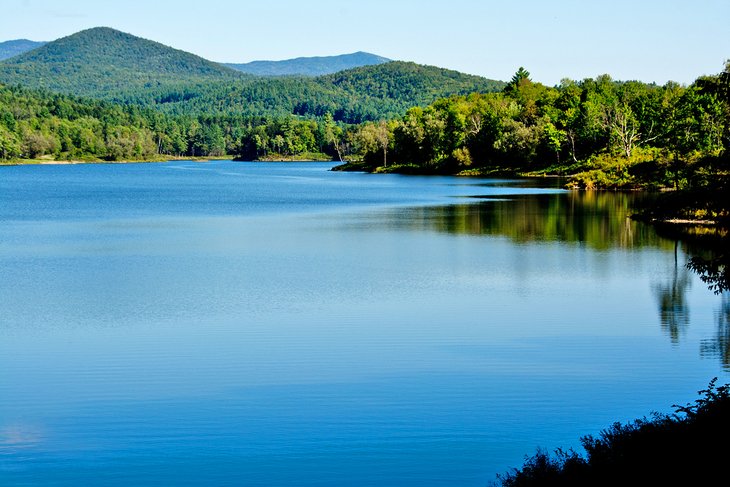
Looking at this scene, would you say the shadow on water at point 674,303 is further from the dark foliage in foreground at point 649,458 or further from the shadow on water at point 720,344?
the dark foliage in foreground at point 649,458

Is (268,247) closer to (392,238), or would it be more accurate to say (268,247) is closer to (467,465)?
(392,238)

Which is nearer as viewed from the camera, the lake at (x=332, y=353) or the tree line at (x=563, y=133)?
the lake at (x=332, y=353)

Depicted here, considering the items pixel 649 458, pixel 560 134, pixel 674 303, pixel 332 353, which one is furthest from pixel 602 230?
pixel 560 134

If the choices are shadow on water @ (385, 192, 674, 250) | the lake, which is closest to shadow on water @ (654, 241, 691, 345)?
the lake

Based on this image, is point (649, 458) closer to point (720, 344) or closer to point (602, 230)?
point (720, 344)

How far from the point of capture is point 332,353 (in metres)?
20.4

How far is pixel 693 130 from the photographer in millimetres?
83688

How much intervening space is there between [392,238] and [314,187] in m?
50.0

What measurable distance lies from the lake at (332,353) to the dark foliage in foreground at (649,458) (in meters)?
1.23

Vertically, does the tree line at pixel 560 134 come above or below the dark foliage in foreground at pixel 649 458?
above

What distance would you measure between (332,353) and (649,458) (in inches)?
381

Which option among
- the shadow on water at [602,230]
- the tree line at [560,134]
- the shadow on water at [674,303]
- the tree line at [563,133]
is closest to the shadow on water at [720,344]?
the shadow on water at [602,230]

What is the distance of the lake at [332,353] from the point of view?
14172 millimetres

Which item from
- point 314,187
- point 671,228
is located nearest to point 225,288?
point 671,228
